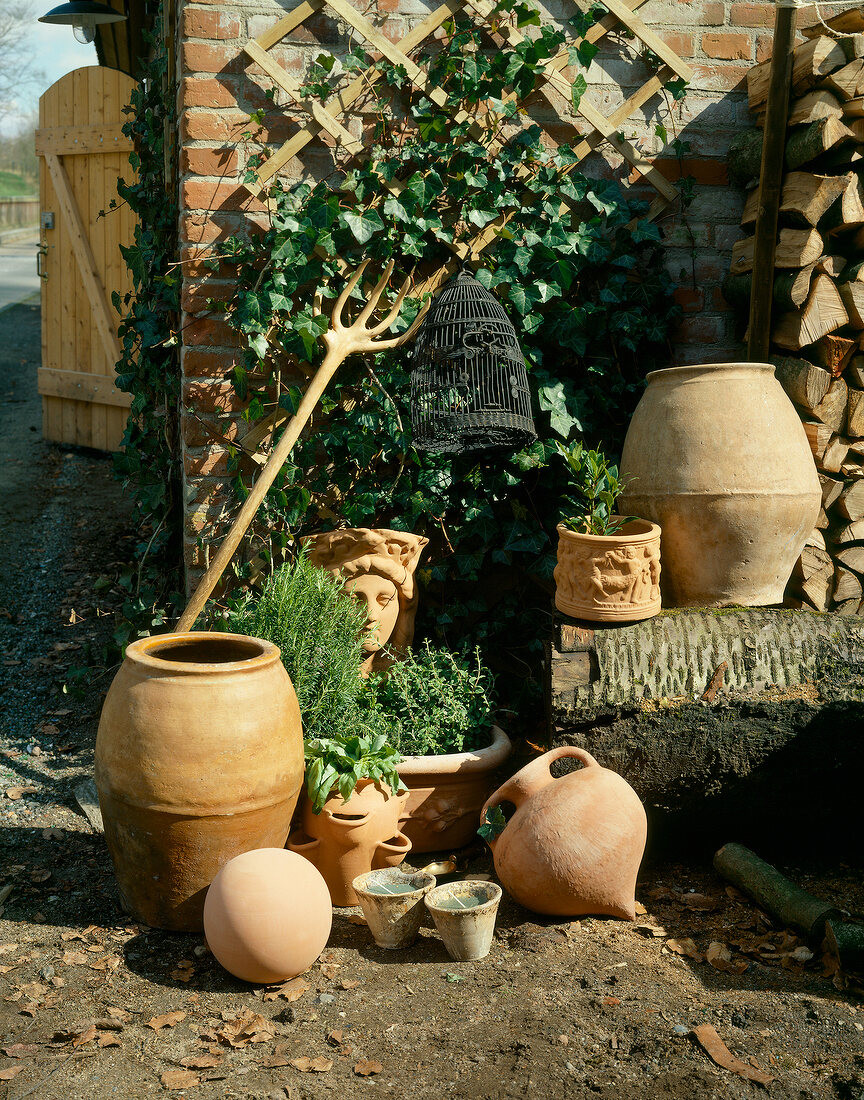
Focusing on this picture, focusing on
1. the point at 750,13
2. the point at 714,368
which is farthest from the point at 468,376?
the point at 750,13

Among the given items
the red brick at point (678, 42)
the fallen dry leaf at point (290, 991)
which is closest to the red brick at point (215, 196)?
the red brick at point (678, 42)

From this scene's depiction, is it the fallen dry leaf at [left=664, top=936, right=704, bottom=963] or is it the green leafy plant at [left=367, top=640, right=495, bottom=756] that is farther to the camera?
the green leafy plant at [left=367, top=640, right=495, bottom=756]

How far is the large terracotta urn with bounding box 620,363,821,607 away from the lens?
2771 millimetres

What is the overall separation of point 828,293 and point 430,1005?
7.98ft

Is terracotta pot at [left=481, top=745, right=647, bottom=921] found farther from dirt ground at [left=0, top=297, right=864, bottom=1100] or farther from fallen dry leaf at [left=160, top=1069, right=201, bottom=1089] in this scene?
fallen dry leaf at [left=160, top=1069, right=201, bottom=1089]

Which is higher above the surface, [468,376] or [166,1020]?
[468,376]

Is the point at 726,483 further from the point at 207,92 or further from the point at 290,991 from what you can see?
the point at 207,92

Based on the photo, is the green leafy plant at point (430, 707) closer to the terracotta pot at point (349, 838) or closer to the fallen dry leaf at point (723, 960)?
the terracotta pot at point (349, 838)

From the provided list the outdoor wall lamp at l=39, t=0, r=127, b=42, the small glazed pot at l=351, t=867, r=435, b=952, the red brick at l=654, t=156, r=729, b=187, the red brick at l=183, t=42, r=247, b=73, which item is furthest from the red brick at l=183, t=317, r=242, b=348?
the outdoor wall lamp at l=39, t=0, r=127, b=42

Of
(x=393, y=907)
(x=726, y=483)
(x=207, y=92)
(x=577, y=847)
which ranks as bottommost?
(x=393, y=907)

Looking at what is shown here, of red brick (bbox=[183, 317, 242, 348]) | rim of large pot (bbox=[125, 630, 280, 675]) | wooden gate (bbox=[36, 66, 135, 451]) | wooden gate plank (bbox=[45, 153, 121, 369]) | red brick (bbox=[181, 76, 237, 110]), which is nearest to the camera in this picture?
rim of large pot (bbox=[125, 630, 280, 675])

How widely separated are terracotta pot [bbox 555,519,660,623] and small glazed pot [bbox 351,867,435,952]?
2.83 ft

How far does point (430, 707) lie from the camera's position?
9.47 ft

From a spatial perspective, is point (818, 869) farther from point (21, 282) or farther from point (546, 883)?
point (21, 282)
